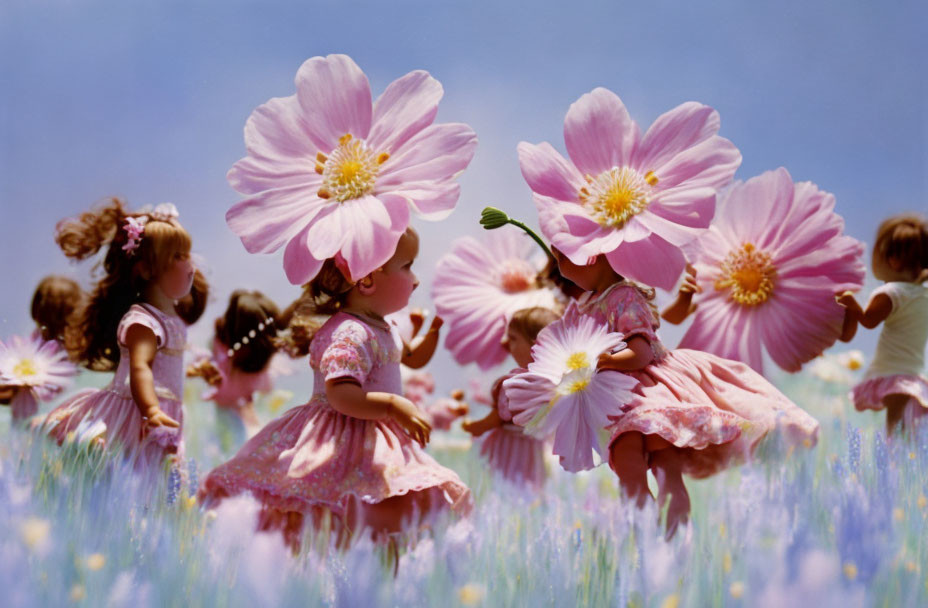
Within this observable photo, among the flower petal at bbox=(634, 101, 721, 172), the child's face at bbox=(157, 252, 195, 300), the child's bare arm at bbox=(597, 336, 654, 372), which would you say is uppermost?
the flower petal at bbox=(634, 101, 721, 172)

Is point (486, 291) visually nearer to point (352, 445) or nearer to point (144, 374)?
point (352, 445)

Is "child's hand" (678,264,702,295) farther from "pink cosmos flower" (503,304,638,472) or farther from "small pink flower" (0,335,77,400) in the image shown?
"small pink flower" (0,335,77,400)

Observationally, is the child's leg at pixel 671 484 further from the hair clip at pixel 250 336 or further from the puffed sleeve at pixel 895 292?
the hair clip at pixel 250 336

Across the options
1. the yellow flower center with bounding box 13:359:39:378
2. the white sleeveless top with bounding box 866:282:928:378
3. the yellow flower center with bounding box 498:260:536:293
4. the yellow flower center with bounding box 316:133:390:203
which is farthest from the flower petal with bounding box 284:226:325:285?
the white sleeveless top with bounding box 866:282:928:378

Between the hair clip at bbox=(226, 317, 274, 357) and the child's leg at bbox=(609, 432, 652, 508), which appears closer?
the child's leg at bbox=(609, 432, 652, 508)

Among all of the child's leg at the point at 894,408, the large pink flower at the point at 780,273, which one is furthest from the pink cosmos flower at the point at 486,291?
the child's leg at the point at 894,408

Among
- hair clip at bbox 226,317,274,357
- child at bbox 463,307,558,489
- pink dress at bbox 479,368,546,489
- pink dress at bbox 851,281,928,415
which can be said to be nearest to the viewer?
pink dress at bbox 851,281,928,415
